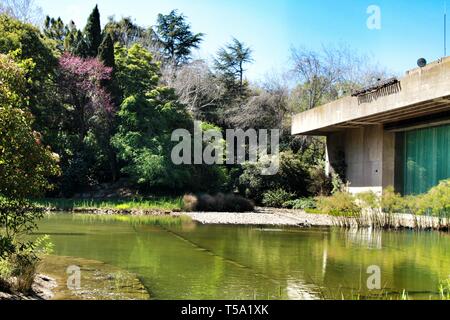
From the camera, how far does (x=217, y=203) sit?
75.7ft

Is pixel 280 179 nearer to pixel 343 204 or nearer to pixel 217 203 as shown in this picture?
pixel 217 203

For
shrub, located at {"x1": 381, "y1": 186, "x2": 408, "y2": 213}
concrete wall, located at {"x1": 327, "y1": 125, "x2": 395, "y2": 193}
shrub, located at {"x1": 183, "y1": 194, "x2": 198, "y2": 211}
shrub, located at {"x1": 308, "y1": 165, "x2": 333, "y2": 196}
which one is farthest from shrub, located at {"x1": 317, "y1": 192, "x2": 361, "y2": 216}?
shrub, located at {"x1": 308, "y1": 165, "x2": 333, "y2": 196}

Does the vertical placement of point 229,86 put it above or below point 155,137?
above

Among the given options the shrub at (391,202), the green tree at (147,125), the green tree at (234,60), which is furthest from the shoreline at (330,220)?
the green tree at (234,60)

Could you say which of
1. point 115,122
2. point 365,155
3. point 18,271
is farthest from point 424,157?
point 18,271

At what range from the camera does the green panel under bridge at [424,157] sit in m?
19.4

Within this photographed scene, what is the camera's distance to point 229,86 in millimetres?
34312

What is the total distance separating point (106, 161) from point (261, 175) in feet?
25.0

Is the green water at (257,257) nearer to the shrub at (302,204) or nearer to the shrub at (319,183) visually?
the shrub at (302,204)

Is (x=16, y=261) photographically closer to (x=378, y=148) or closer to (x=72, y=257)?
(x=72, y=257)

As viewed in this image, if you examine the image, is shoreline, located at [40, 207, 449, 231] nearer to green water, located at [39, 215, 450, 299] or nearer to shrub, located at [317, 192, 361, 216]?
shrub, located at [317, 192, 361, 216]

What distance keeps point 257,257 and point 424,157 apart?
41.1 ft
